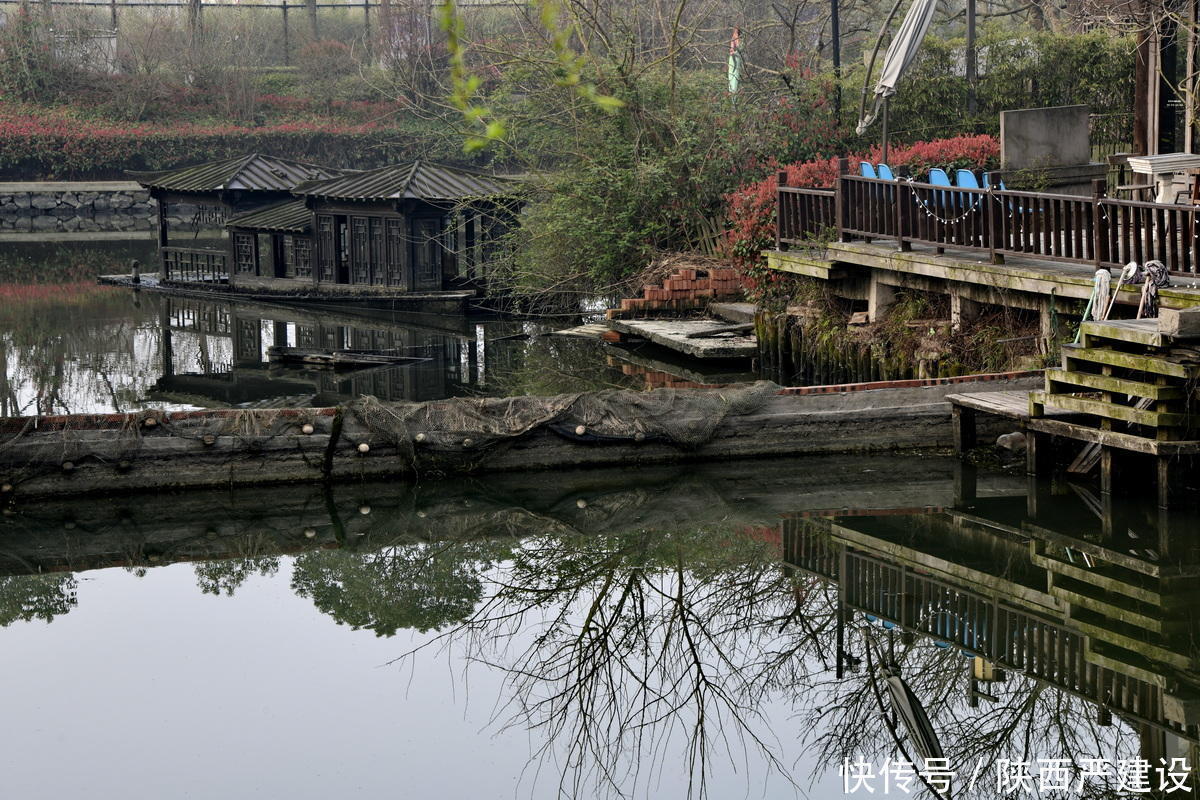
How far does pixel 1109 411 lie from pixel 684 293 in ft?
34.1

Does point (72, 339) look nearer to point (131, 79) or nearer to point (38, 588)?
point (38, 588)

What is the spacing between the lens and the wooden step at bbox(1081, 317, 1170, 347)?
11.0m

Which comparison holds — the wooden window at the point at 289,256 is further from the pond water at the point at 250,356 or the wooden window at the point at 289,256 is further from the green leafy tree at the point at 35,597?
the green leafy tree at the point at 35,597

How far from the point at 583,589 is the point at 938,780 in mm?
3642

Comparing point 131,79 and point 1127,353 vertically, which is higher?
point 131,79

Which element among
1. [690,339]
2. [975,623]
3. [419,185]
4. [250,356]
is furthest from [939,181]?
[419,185]

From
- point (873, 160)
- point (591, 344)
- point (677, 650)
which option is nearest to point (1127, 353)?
point (677, 650)

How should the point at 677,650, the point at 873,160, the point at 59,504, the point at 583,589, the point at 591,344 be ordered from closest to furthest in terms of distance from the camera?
the point at 677,650 < the point at 583,589 < the point at 59,504 < the point at 873,160 < the point at 591,344

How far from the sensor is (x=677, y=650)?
940cm

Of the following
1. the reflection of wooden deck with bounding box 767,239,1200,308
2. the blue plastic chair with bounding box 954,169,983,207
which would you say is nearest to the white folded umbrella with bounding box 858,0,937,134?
the reflection of wooden deck with bounding box 767,239,1200,308

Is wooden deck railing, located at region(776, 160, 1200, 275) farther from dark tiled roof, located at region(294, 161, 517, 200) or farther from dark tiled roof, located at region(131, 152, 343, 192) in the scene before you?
dark tiled roof, located at region(131, 152, 343, 192)

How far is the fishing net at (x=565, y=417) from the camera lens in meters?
13.0

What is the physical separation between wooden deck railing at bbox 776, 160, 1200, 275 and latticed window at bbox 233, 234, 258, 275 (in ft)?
49.3

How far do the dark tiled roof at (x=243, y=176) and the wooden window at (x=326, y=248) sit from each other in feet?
5.40
